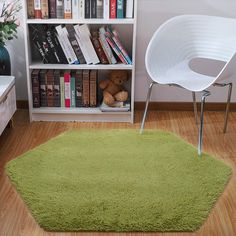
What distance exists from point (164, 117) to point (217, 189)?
1.07 metres

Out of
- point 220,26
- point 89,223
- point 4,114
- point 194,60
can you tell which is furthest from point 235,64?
point 4,114

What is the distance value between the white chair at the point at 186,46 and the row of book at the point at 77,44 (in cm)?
31

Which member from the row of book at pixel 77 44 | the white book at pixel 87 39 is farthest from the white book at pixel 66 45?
the white book at pixel 87 39

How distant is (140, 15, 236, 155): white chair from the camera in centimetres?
285

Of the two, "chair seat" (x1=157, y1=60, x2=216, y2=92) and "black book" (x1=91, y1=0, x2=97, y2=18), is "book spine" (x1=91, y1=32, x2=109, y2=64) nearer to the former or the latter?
"black book" (x1=91, y1=0, x2=97, y2=18)

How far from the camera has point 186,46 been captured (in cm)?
300

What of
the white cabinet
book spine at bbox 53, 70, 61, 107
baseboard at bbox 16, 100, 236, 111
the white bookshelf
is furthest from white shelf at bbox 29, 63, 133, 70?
baseboard at bbox 16, 100, 236, 111

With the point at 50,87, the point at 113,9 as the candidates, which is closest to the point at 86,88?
the point at 50,87

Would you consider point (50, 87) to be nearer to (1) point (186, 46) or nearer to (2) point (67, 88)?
(2) point (67, 88)

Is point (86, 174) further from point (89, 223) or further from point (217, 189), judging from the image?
point (217, 189)

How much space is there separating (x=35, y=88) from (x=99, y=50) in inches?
21.5

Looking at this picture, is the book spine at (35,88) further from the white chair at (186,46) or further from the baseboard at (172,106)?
the white chair at (186,46)

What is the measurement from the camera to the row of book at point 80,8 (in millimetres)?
2977

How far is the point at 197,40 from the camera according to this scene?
299cm
